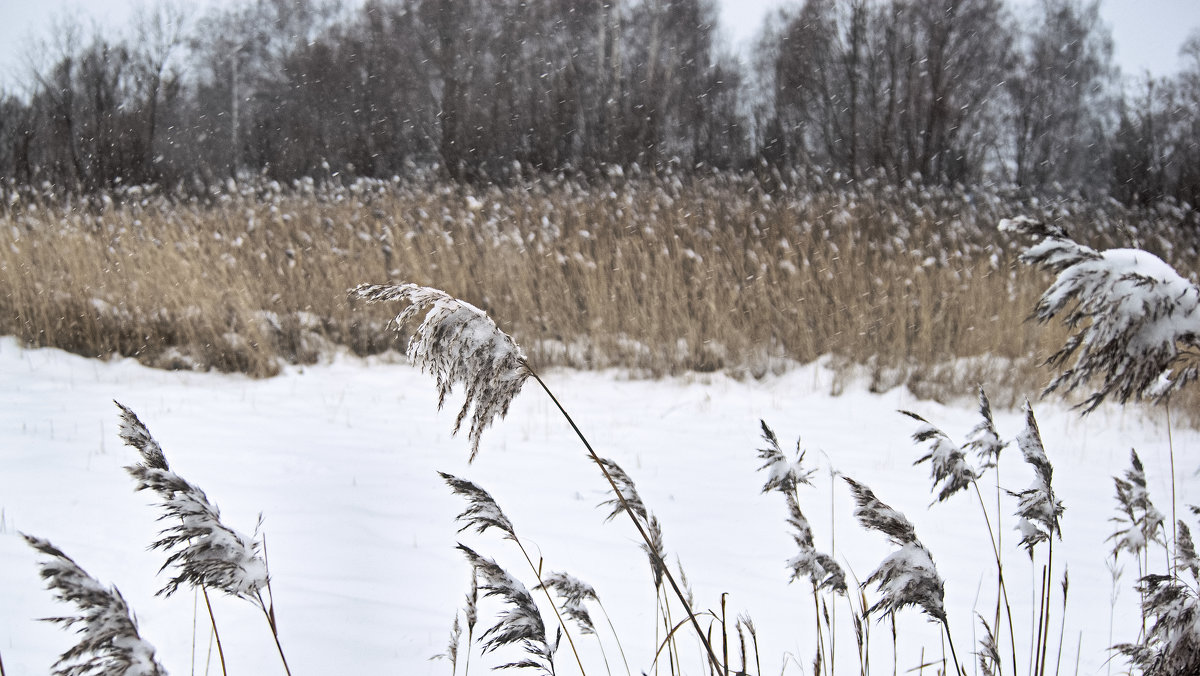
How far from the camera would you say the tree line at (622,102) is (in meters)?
12.4

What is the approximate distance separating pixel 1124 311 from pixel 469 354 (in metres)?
0.82

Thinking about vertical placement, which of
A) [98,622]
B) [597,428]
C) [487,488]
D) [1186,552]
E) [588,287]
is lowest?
[487,488]

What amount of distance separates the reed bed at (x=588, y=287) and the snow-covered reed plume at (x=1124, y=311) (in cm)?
366

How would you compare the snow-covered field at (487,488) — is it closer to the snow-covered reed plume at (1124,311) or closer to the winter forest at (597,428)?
the winter forest at (597,428)

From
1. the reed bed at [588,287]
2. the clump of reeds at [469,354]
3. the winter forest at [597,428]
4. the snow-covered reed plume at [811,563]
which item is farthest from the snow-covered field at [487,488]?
the clump of reeds at [469,354]

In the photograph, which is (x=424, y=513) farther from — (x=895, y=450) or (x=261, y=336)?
(x=261, y=336)

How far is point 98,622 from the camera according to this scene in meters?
0.69

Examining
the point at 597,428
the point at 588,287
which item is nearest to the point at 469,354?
the point at 597,428

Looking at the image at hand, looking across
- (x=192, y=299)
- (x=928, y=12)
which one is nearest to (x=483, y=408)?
(x=192, y=299)

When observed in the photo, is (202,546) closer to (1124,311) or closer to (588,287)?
(1124,311)

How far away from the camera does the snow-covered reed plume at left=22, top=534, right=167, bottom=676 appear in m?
0.67

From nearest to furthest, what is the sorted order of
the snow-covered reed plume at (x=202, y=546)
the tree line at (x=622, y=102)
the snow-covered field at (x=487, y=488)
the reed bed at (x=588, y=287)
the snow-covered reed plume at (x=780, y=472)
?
the snow-covered reed plume at (x=202, y=546) < the snow-covered reed plume at (x=780, y=472) < the snow-covered field at (x=487, y=488) < the reed bed at (x=588, y=287) < the tree line at (x=622, y=102)

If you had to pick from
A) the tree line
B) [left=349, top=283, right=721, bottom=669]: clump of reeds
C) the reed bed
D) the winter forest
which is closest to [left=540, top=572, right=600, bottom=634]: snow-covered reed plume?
the winter forest

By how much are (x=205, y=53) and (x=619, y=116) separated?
23.5 meters
